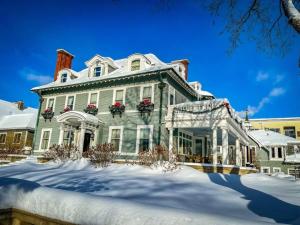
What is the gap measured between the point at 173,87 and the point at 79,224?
17040 mm

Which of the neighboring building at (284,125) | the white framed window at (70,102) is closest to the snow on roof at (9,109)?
the white framed window at (70,102)

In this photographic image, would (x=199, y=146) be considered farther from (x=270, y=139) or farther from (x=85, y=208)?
(x=85, y=208)

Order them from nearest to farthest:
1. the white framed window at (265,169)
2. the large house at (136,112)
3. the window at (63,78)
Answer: the large house at (136,112)
the window at (63,78)
the white framed window at (265,169)

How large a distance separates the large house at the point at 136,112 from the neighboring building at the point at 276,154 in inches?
455

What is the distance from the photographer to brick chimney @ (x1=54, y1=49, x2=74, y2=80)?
2527cm

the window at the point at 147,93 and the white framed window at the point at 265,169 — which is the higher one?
the window at the point at 147,93

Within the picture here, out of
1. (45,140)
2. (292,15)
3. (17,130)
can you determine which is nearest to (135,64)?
(45,140)

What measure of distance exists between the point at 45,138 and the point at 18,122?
46.1 feet

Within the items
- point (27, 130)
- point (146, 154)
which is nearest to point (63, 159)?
point (146, 154)

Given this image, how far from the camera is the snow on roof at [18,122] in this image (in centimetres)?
3172

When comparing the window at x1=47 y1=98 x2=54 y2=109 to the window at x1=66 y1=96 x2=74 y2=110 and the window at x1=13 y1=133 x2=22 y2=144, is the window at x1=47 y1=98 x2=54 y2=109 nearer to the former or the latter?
the window at x1=66 y1=96 x2=74 y2=110

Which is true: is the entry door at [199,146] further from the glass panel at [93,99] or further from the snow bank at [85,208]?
the snow bank at [85,208]

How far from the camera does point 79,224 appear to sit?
2654mm

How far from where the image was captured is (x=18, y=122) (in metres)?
33.4
